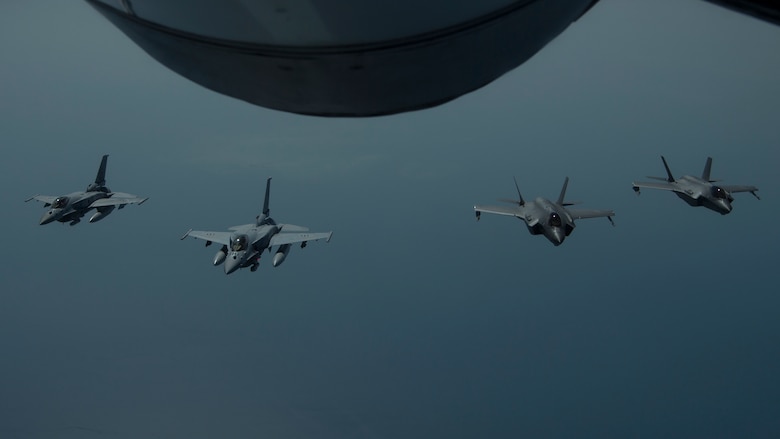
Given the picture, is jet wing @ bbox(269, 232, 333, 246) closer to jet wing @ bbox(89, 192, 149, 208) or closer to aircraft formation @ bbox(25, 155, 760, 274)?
aircraft formation @ bbox(25, 155, 760, 274)

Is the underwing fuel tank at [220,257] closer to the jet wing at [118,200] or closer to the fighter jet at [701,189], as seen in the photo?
the jet wing at [118,200]

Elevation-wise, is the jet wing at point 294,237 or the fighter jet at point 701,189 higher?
the fighter jet at point 701,189

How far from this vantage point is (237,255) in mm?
20703

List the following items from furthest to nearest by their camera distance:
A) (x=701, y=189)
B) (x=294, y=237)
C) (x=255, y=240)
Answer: (x=294, y=237), (x=255, y=240), (x=701, y=189)

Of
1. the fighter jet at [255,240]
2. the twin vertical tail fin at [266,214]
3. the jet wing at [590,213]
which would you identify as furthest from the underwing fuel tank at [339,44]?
the twin vertical tail fin at [266,214]

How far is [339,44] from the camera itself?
1.00m

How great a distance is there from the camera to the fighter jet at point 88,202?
77.1ft

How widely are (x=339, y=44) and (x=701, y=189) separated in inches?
954

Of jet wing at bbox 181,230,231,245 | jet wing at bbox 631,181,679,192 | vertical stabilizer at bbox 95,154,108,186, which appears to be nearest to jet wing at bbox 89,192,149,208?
vertical stabilizer at bbox 95,154,108,186

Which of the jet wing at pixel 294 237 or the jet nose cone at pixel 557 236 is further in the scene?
the jet wing at pixel 294 237

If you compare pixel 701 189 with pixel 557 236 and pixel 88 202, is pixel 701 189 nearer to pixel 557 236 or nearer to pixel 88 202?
pixel 557 236

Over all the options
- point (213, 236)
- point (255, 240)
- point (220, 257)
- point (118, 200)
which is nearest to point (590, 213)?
point (255, 240)

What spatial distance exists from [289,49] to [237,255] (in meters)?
20.7

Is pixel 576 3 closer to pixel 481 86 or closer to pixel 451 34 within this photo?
pixel 481 86
